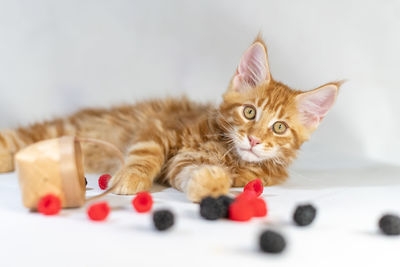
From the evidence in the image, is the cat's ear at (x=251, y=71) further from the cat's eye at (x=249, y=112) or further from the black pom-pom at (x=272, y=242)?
the black pom-pom at (x=272, y=242)

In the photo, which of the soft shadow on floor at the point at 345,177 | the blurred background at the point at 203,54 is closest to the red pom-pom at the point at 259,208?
the soft shadow on floor at the point at 345,177

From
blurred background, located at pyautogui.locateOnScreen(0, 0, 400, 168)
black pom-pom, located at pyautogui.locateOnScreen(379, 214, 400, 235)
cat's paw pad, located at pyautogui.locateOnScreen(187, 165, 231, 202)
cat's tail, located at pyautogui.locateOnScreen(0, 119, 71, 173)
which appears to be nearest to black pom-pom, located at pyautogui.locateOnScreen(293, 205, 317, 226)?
black pom-pom, located at pyautogui.locateOnScreen(379, 214, 400, 235)

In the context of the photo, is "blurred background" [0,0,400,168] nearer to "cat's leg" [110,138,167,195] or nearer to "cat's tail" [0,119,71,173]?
"cat's tail" [0,119,71,173]

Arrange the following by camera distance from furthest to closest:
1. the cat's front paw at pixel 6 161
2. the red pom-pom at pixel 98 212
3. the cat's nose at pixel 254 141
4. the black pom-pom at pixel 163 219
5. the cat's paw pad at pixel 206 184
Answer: the cat's front paw at pixel 6 161 → the cat's nose at pixel 254 141 → the cat's paw pad at pixel 206 184 → the red pom-pom at pixel 98 212 → the black pom-pom at pixel 163 219

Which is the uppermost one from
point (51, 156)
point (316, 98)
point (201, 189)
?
point (316, 98)

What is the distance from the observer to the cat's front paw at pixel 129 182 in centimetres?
220

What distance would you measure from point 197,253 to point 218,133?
1.11 m

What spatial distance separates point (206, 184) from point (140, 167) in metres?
0.44

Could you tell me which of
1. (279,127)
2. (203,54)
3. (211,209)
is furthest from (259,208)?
(203,54)

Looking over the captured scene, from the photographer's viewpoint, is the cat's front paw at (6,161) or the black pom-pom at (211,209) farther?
the cat's front paw at (6,161)

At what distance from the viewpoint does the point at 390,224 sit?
1767 mm

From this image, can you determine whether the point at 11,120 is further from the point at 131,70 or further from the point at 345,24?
the point at 345,24

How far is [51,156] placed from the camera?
180 centimetres

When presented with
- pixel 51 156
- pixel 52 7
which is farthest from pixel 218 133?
pixel 52 7
